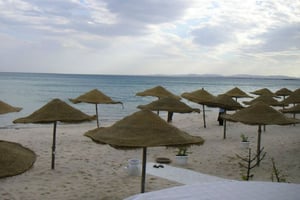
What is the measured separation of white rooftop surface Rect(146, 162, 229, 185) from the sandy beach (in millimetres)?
355

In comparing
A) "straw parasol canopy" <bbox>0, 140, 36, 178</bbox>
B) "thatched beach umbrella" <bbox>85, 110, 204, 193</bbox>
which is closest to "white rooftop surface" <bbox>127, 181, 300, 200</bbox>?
"straw parasol canopy" <bbox>0, 140, 36, 178</bbox>

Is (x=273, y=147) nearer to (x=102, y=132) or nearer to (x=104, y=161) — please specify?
(x=104, y=161)

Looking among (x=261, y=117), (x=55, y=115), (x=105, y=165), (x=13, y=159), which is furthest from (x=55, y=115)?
(x=261, y=117)

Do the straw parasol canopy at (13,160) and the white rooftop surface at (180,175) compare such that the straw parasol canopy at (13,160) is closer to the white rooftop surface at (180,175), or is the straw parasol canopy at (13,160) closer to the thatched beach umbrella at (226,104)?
the white rooftop surface at (180,175)

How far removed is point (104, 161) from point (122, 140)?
4336 mm

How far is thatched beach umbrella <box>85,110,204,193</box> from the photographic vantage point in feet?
19.4

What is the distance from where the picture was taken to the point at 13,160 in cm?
349

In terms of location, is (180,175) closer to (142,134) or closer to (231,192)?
(142,134)

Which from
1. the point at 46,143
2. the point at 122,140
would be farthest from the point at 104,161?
the point at 122,140

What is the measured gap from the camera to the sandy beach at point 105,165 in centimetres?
739

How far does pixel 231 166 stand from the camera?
9766 millimetres

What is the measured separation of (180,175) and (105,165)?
7.33ft

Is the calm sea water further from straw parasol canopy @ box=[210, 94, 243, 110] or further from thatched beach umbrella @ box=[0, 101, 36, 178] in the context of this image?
thatched beach umbrella @ box=[0, 101, 36, 178]

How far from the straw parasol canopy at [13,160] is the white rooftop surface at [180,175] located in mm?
4968
